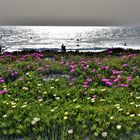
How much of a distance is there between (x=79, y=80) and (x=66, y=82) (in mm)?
514

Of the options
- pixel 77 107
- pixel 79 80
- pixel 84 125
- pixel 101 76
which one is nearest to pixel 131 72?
pixel 101 76

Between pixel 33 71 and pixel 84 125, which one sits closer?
pixel 84 125

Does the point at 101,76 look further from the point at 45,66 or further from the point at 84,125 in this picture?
the point at 84,125

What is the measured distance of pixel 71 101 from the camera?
28.8 feet

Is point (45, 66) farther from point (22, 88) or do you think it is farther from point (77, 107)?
point (77, 107)

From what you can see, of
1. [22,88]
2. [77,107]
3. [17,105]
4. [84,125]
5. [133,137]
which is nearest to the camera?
Answer: [133,137]

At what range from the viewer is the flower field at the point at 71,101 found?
6.36 metres

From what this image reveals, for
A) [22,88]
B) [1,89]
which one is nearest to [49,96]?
[22,88]

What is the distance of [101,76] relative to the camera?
11906mm

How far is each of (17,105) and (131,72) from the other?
229 inches

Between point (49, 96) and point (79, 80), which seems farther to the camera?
point (79, 80)

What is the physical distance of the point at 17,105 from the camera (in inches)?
325

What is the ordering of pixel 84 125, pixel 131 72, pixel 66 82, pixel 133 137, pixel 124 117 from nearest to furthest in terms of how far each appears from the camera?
pixel 133 137
pixel 84 125
pixel 124 117
pixel 66 82
pixel 131 72

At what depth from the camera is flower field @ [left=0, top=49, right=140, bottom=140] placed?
6359 mm
